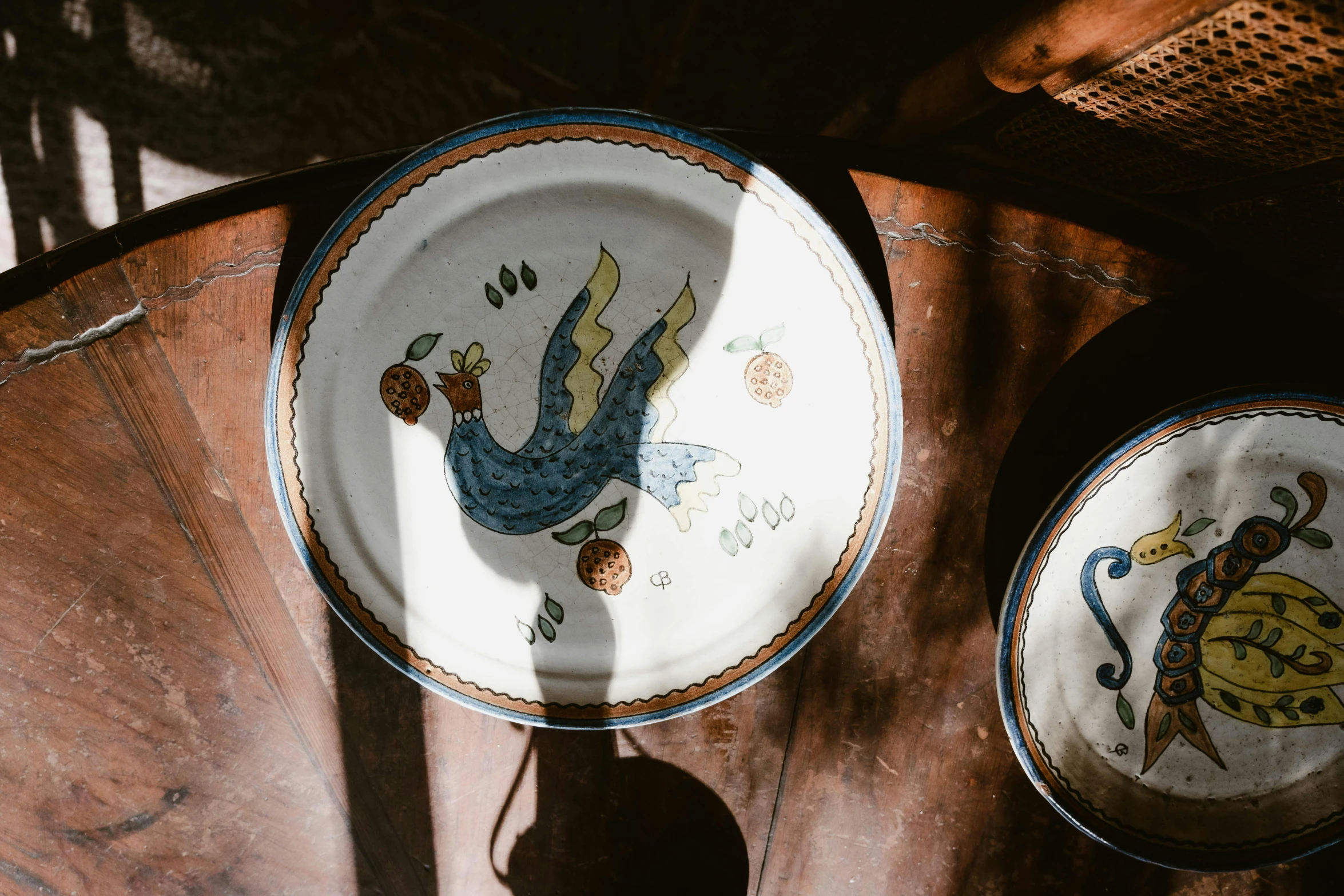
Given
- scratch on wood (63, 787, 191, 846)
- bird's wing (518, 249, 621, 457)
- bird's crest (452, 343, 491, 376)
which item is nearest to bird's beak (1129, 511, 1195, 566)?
bird's wing (518, 249, 621, 457)

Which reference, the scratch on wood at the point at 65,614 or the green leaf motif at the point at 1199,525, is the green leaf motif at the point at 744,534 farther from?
the scratch on wood at the point at 65,614

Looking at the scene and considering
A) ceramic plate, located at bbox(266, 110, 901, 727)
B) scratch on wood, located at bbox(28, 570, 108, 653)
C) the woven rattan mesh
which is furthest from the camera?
scratch on wood, located at bbox(28, 570, 108, 653)

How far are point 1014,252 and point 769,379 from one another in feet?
1.35

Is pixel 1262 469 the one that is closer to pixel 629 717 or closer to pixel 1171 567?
pixel 1171 567

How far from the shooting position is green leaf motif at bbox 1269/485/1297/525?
921 millimetres

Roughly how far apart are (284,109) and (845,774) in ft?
5.77

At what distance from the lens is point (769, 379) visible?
95 centimetres

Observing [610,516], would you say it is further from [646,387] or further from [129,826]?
[129,826]

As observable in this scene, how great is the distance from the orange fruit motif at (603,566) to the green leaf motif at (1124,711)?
727mm

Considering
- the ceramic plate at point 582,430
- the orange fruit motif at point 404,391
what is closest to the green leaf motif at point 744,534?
the ceramic plate at point 582,430

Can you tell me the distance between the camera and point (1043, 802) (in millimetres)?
1060

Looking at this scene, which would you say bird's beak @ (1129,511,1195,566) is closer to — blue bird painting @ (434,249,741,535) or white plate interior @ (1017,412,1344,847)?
white plate interior @ (1017,412,1344,847)

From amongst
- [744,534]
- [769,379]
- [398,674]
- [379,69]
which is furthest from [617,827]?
[379,69]

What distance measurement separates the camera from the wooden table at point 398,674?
38.5 inches
